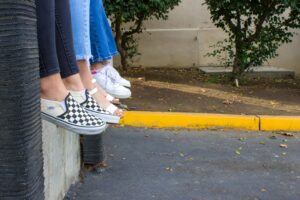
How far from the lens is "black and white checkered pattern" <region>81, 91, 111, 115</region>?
2417 mm

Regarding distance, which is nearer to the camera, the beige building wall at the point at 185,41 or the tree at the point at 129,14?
the tree at the point at 129,14

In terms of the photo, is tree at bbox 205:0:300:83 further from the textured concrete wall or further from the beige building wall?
the textured concrete wall

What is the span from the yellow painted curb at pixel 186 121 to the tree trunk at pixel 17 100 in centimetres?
411

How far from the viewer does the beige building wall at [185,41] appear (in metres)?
9.84

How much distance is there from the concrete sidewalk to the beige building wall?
450cm

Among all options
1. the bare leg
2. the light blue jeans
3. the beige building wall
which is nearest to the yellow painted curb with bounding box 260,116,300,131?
the light blue jeans

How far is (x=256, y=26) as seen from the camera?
7484mm

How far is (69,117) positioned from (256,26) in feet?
19.2

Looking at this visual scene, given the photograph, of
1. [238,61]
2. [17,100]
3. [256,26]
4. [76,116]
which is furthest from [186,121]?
[17,100]

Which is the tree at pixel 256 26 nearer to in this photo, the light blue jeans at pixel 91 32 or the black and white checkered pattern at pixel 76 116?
→ the light blue jeans at pixel 91 32

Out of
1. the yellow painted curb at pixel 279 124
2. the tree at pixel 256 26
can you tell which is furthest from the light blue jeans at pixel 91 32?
the tree at pixel 256 26

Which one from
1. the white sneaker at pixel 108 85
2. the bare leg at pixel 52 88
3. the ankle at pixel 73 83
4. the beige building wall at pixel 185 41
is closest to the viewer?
the bare leg at pixel 52 88

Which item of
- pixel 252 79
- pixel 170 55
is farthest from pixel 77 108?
pixel 170 55

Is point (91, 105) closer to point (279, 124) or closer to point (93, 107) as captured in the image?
point (93, 107)
